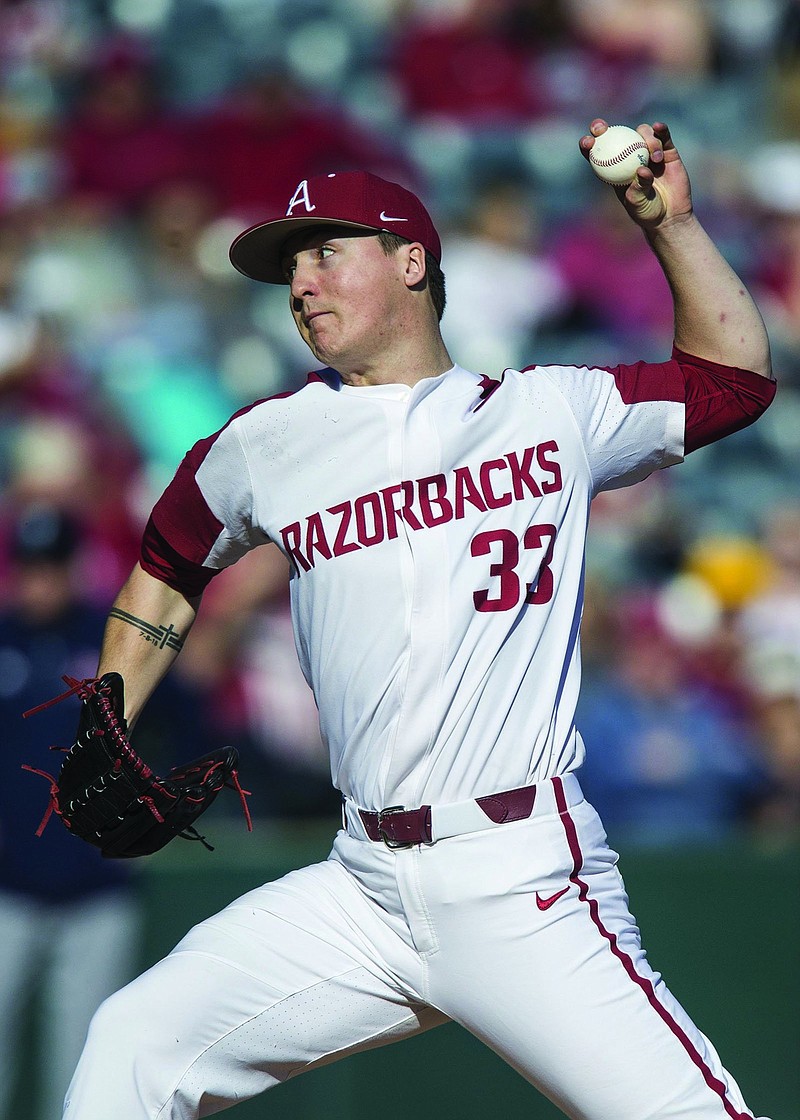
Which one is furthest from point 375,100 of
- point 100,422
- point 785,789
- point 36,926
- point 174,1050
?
point 174,1050

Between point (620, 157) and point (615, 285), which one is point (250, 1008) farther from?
point (615, 285)

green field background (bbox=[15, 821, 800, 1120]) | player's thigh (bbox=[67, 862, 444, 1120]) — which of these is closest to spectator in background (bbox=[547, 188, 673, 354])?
green field background (bbox=[15, 821, 800, 1120])

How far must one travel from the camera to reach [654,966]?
195 inches

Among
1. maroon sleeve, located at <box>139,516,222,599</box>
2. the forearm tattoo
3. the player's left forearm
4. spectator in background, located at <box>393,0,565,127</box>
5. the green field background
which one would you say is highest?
spectator in background, located at <box>393,0,565,127</box>

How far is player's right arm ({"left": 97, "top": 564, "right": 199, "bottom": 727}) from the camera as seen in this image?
2955 millimetres

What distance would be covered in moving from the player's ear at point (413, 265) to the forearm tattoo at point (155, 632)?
891mm

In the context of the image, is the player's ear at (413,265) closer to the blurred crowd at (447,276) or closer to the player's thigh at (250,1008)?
the player's thigh at (250,1008)

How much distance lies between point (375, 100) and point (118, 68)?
1563mm

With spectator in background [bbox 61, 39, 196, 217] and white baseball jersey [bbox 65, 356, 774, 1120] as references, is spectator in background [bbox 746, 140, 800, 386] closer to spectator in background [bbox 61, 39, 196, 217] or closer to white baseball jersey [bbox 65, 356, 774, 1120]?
spectator in background [bbox 61, 39, 196, 217]

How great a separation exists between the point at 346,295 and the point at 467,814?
3.50 ft

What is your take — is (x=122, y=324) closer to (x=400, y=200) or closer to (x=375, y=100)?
(x=375, y=100)

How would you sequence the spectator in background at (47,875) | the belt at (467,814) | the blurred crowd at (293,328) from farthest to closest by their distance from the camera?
the blurred crowd at (293,328) → the spectator in background at (47,875) → the belt at (467,814)

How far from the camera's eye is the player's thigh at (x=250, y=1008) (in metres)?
2.55

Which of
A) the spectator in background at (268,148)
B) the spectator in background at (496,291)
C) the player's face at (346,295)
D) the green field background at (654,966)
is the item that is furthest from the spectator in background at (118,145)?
the player's face at (346,295)
